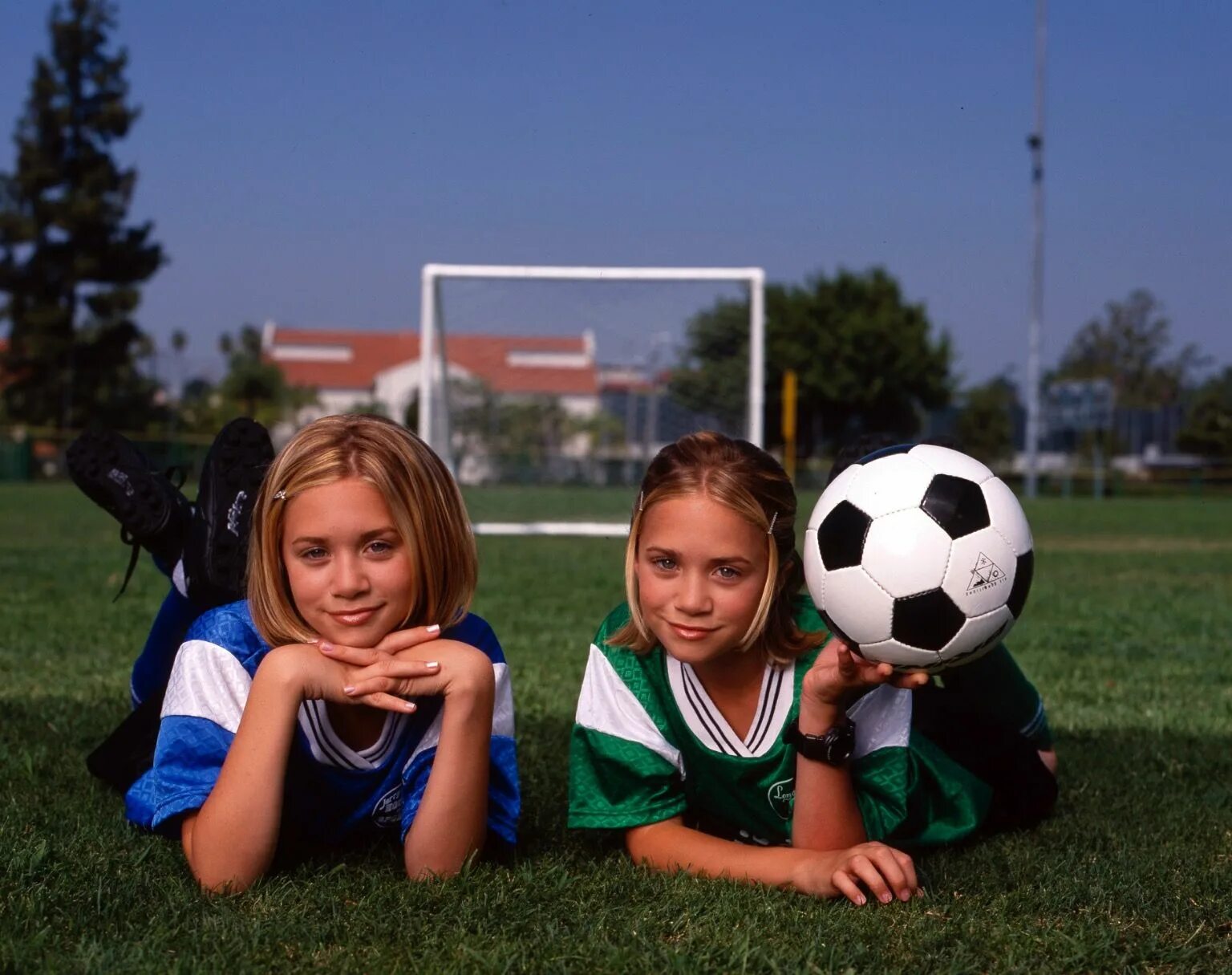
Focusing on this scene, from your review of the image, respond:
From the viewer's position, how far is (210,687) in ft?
8.18

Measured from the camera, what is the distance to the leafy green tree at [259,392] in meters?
37.3

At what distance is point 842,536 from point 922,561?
0.51 feet

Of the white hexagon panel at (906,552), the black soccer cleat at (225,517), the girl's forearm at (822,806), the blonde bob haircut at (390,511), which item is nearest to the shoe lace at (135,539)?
the black soccer cleat at (225,517)

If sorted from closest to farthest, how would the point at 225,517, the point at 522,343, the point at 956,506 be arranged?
the point at 956,506
the point at 225,517
the point at 522,343

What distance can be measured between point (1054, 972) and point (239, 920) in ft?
4.11

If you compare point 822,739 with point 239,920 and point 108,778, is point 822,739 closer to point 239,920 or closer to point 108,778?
point 239,920

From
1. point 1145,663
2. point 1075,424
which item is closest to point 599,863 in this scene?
point 1145,663

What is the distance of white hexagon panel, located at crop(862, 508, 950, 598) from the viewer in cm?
233

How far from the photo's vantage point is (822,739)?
2387 mm

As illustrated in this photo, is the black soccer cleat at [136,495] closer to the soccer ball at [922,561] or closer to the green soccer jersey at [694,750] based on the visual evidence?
the green soccer jersey at [694,750]

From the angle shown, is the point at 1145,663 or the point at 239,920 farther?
the point at 1145,663

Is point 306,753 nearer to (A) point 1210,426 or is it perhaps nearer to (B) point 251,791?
(B) point 251,791

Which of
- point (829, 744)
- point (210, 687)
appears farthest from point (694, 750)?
point (210, 687)

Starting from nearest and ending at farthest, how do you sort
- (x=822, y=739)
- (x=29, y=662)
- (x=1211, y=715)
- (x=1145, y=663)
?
(x=822, y=739)
(x=1211, y=715)
(x=29, y=662)
(x=1145, y=663)
